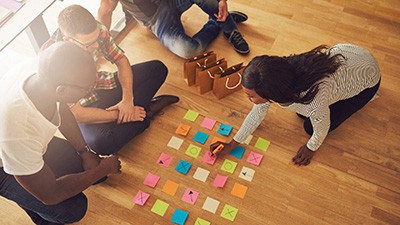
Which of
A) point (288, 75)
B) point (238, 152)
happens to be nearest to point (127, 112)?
point (238, 152)

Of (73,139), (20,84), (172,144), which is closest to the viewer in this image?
(20,84)

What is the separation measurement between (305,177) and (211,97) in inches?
28.4

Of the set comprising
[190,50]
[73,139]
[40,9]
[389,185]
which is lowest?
[389,185]

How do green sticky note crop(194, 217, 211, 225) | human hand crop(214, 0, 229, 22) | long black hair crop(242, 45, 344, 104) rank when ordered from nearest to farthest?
long black hair crop(242, 45, 344, 104), green sticky note crop(194, 217, 211, 225), human hand crop(214, 0, 229, 22)

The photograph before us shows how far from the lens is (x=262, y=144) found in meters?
2.12

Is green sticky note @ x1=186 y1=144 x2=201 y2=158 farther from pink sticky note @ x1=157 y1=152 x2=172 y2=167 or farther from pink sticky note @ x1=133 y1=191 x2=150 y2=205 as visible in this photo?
pink sticky note @ x1=133 y1=191 x2=150 y2=205

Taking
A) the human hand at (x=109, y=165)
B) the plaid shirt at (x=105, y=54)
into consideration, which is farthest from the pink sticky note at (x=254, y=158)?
the plaid shirt at (x=105, y=54)

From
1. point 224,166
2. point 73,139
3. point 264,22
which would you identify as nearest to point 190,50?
point 264,22

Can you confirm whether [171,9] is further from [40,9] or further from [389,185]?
[389,185]

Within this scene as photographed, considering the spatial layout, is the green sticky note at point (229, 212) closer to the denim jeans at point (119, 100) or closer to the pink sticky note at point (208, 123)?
the pink sticky note at point (208, 123)

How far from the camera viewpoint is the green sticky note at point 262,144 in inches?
83.2

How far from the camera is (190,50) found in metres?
2.44

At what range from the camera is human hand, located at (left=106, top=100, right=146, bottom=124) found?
1975 millimetres

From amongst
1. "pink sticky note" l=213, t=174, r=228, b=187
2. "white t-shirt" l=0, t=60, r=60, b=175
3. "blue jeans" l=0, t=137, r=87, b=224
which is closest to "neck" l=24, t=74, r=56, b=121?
"white t-shirt" l=0, t=60, r=60, b=175
